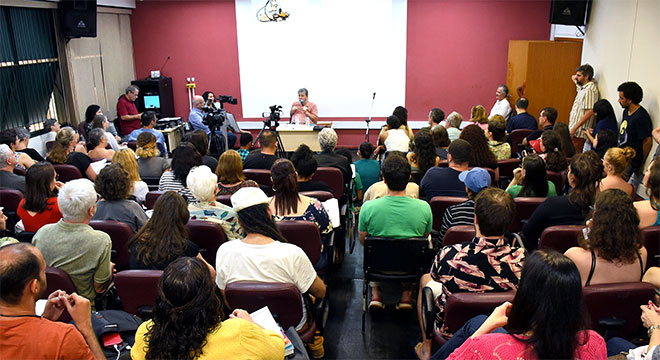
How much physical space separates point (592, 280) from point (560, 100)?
6.97 meters

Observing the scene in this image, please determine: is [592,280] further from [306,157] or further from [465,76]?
[465,76]

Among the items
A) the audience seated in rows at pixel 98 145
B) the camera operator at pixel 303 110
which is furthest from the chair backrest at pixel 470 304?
the camera operator at pixel 303 110

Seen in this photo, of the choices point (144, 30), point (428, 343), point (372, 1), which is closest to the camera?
point (428, 343)

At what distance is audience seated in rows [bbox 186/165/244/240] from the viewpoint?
11.6 ft

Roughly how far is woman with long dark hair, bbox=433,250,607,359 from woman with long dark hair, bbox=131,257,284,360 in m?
0.79

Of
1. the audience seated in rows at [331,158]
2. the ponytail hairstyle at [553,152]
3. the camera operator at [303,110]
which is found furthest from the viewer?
the camera operator at [303,110]

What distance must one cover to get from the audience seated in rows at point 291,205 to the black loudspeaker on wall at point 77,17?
19.0ft

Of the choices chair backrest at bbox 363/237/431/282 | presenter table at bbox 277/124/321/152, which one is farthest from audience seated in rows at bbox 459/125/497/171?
presenter table at bbox 277/124/321/152

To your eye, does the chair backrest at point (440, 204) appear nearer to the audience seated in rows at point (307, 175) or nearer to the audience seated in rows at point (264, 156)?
the audience seated in rows at point (307, 175)

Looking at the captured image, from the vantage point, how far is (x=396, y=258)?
136 inches

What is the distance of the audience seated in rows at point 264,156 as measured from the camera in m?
5.53

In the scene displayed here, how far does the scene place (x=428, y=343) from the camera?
3.14 meters

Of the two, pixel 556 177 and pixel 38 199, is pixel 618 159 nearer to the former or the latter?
pixel 556 177

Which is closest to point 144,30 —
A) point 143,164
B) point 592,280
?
point 143,164
